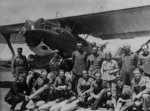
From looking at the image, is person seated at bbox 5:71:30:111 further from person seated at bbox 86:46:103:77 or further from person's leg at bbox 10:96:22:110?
person seated at bbox 86:46:103:77

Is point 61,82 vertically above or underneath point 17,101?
above

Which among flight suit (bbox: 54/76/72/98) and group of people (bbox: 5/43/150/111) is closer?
group of people (bbox: 5/43/150/111)

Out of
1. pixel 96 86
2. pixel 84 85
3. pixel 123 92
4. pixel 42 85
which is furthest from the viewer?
pixel 42 85

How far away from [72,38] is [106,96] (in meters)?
3.36

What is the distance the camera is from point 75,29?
423 inches

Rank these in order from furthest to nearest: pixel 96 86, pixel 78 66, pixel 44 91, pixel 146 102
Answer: pixel 78 66 < pixel 44 91 < pixel 96 86 < pixel 146 102

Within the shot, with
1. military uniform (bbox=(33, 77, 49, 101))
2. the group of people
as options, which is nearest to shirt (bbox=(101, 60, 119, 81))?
the group of people

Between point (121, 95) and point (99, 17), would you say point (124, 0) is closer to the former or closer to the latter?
point (99, 17)

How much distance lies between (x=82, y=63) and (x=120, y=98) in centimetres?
197

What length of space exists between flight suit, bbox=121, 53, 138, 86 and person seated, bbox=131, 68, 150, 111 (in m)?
0.67

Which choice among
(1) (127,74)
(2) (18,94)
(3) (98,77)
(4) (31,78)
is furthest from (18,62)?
(1) (127,74)

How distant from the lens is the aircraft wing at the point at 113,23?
10.2 meters

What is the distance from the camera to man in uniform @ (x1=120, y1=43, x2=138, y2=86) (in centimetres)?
725

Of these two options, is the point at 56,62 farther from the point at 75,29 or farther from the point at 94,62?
the point at 75,29
